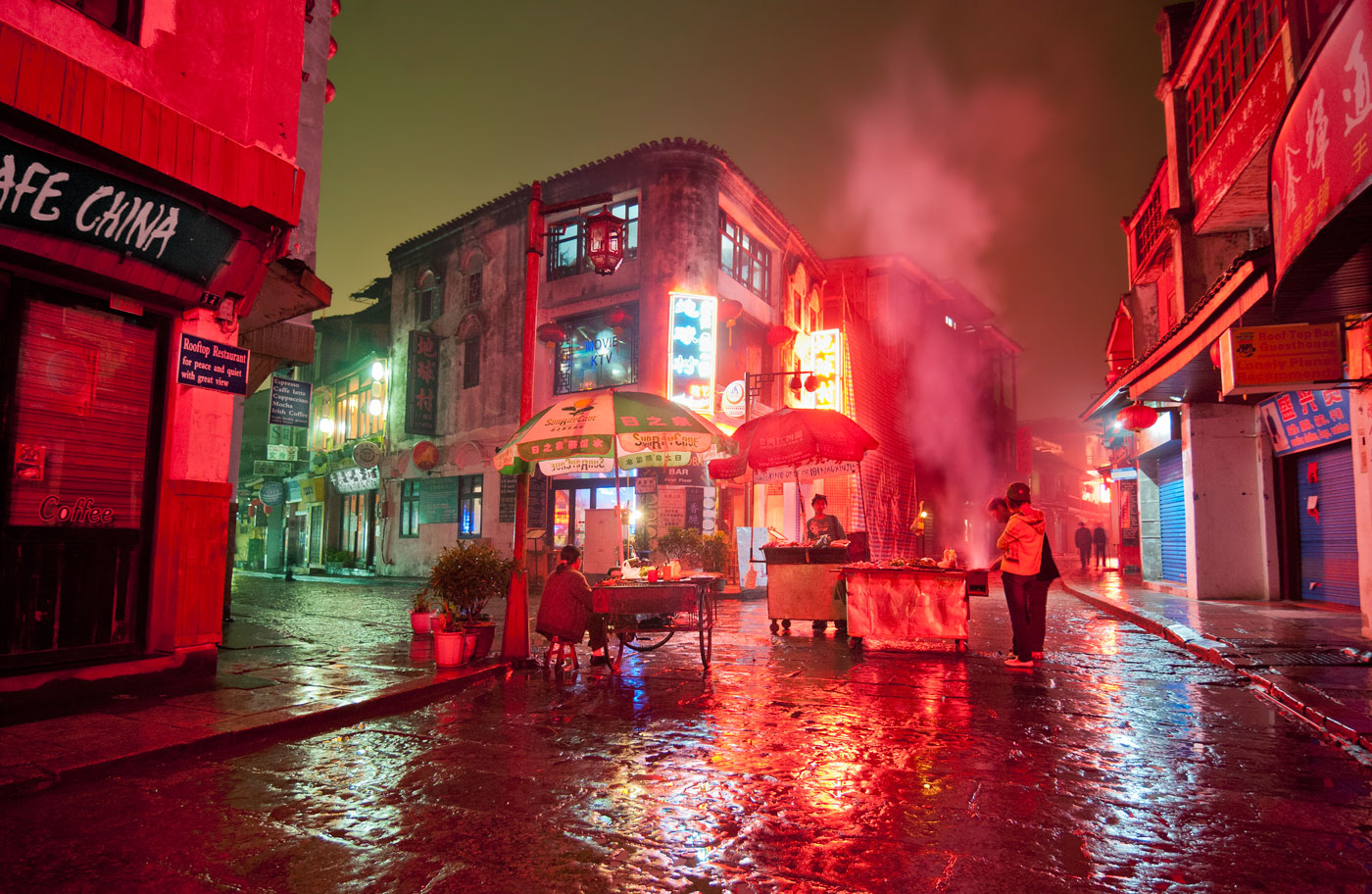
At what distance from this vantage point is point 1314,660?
831cm

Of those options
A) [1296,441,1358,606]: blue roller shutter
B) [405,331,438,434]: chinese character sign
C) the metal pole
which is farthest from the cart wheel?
[405,331,438,434]: chinese character sign

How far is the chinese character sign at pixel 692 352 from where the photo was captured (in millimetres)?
20625

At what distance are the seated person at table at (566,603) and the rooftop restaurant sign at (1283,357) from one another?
9355 mm

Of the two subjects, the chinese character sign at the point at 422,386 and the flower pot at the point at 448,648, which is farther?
the chinese character sign at the point at 422,386

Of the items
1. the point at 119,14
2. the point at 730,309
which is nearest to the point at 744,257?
the point at 730,309

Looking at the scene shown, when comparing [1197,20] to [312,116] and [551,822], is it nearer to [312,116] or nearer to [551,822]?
[312,116]

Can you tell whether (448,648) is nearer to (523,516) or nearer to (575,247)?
(523,516)

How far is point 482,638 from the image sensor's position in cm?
921

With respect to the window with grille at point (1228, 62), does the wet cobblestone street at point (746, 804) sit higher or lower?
lower

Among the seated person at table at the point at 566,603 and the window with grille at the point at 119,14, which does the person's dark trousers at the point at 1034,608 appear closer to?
the seated person at table at the point at 566,603

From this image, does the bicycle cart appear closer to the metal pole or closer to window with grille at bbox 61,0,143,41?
the metal pole

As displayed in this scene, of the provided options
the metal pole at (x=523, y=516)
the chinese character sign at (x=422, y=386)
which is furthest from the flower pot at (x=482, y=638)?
the chinese character sign at (x=422, y=386)

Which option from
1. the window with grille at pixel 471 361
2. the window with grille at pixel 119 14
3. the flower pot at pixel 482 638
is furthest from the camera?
the window with grille at pixel 471 361

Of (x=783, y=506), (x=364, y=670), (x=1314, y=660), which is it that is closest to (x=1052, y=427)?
(x=783, y=506)
